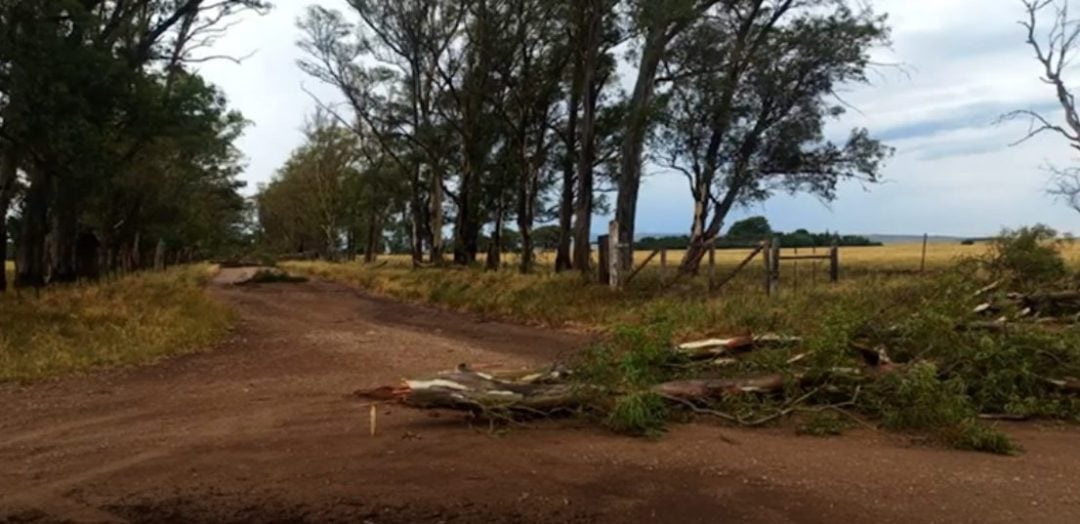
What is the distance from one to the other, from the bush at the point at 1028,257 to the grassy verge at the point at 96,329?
42.7ft

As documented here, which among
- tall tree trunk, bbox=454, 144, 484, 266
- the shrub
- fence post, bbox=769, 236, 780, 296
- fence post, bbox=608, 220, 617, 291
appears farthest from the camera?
tall tree trunk, bbox=454, 144, 484, 266

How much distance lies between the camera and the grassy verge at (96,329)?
11.0 m

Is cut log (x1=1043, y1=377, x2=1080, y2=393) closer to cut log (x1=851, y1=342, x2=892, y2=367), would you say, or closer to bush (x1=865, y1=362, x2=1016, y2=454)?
bush (x1=865, y1=362, x2=1016, y2=454)

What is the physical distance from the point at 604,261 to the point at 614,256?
2.06 feet

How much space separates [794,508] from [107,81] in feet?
57.8

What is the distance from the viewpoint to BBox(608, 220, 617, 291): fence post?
1861cm

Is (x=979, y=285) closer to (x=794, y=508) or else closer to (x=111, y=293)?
(x=794, y=508)

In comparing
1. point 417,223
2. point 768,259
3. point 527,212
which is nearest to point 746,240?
point 768,259

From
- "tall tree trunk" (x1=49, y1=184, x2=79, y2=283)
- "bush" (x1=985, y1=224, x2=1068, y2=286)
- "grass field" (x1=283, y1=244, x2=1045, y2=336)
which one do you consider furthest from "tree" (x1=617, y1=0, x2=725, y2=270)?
"tall tree trunk" (x1=49, y1=184, x2=79, y2=283)

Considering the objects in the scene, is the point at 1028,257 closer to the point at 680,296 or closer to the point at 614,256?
the point at 680,296

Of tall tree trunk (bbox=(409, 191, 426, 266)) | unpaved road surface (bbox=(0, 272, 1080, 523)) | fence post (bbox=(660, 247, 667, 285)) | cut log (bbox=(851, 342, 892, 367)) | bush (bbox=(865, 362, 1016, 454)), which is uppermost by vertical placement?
tall tree trunk (bbox=(409, 191, 426, 266))

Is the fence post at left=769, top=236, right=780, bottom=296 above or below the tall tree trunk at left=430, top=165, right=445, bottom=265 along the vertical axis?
below

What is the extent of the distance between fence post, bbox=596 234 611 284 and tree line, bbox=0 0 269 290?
1087cm

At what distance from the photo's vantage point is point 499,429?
7.16 m
